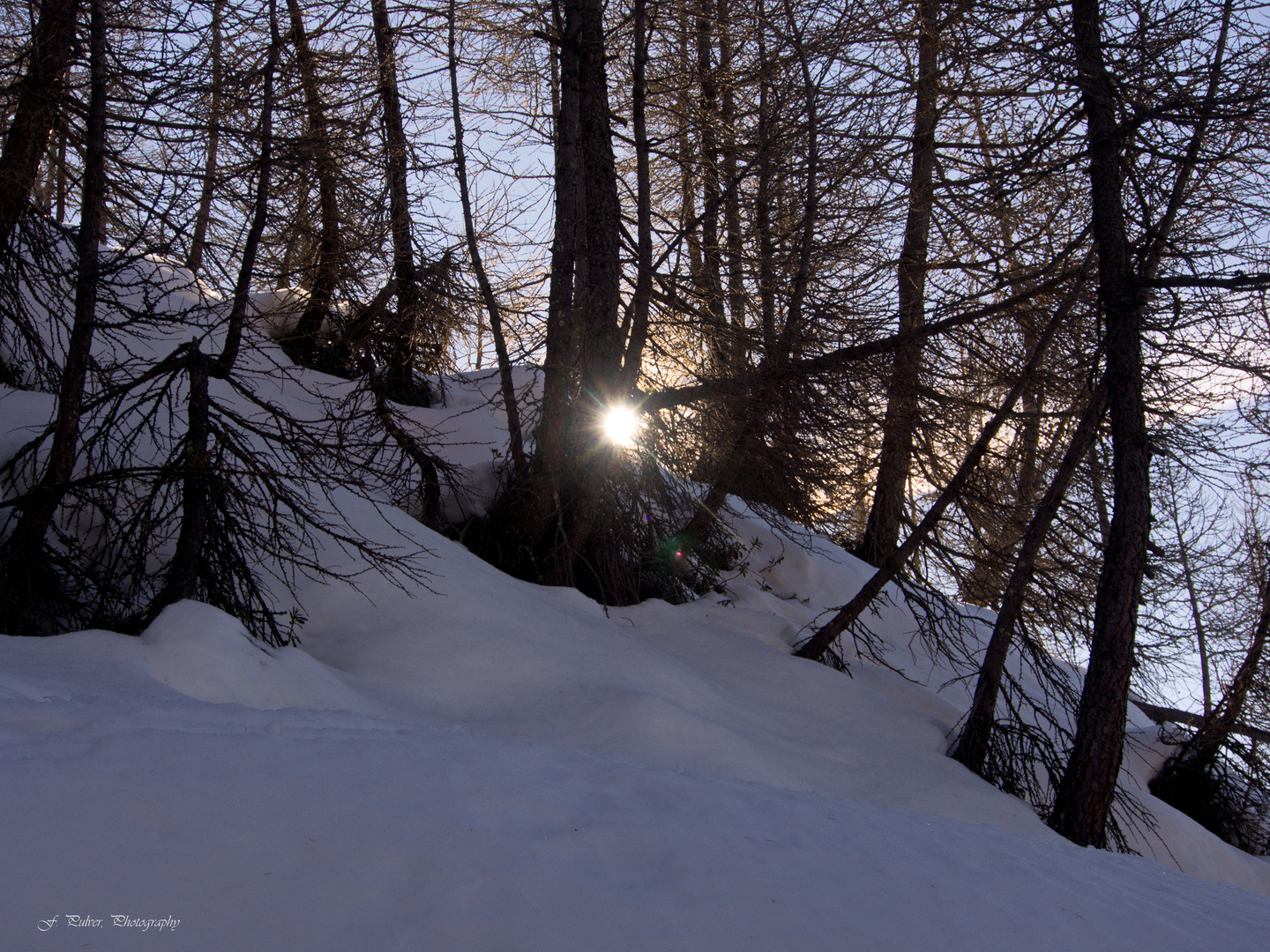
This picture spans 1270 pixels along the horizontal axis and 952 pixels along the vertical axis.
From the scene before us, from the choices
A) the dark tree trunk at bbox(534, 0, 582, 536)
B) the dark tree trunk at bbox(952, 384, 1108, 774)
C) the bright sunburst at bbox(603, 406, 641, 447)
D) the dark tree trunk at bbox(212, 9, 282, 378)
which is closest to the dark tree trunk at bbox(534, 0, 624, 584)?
the dark tree trunk at bbox(534, 0, 582, 536)

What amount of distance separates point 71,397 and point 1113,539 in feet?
23.7

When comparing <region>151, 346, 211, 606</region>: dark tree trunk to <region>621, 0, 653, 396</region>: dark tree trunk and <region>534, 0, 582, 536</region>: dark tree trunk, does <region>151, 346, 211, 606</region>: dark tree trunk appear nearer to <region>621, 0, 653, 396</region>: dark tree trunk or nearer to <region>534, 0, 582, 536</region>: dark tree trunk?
<region>534, 0, 582, 536</region>: dark tree trunk

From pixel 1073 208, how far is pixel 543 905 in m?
7.79

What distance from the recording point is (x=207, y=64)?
19.6 ft

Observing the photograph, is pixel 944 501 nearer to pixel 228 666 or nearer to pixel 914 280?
pixel 914 280

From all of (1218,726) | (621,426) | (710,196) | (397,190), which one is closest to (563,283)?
(621,426)

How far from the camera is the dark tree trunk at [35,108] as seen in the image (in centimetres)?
541

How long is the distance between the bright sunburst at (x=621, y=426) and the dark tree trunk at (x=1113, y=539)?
422 centimetres

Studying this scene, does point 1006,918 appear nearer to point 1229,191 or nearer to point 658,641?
point 658,641

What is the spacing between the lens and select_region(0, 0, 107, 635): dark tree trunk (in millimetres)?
5305

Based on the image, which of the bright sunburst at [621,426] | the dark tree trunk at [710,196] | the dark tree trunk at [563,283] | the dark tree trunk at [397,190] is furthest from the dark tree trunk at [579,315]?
the dark tree trunk at [397,190]

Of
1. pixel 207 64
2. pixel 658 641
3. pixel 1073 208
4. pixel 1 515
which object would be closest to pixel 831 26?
pixel 1073 208

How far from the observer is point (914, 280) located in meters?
9.18

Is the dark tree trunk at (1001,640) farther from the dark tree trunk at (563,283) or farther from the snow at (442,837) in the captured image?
the dark tree trunk at (563,283)
